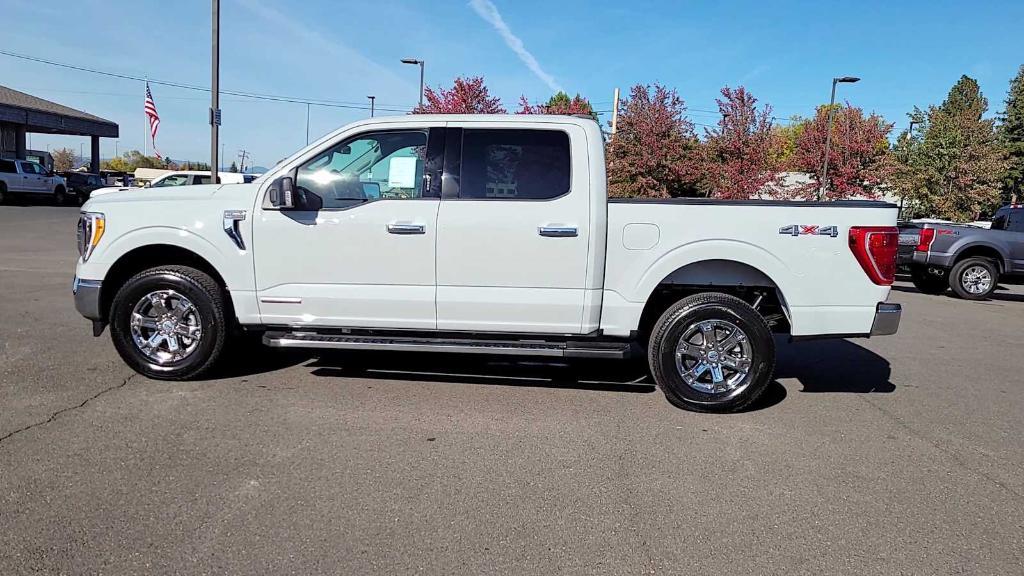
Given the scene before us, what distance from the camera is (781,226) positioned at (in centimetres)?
485

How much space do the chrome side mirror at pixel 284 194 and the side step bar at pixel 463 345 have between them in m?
0.98

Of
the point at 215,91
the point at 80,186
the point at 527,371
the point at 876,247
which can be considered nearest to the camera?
the point at 876,247

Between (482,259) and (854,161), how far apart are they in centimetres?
2806

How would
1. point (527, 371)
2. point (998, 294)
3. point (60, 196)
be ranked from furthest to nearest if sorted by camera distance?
1. point (60, 196)
2. point (998, 294)
3. point (527, 371)

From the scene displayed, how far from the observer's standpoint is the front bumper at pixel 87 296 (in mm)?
5203

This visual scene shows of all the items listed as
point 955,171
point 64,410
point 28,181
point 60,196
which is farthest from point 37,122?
point 955,171

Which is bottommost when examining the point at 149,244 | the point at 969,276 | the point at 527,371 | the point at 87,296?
the point at 527,371

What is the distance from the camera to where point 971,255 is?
12641mm

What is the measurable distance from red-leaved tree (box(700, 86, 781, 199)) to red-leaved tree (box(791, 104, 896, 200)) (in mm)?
4022

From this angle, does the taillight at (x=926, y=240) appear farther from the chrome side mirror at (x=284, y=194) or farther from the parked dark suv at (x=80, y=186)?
the parked dark suv at (x=80, y=186)

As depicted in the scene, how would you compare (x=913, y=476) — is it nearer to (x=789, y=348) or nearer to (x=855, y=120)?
(x=789, y=348)

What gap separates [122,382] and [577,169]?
12.5 feet

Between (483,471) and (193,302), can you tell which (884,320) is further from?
(193,302)

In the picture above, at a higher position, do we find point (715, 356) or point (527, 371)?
point (715, 356)
